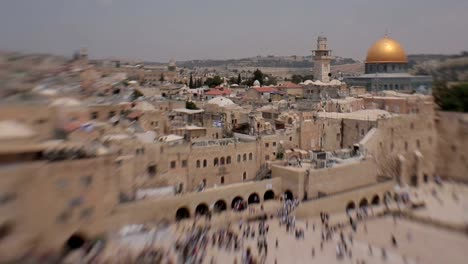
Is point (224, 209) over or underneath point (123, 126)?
underneath

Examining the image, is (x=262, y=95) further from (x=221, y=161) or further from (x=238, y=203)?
(x=238, y=203)

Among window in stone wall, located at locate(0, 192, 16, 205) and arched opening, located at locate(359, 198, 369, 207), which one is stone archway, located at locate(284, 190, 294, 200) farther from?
window in stone wall, located at locate(0, 192, 16, 205)

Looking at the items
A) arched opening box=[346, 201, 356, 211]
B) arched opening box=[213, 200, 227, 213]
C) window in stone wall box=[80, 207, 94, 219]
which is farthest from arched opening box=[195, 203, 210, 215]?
window in stone wall box=[80, 207, 94, 219]

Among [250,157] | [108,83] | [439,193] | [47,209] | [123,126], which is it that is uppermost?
[108,83]

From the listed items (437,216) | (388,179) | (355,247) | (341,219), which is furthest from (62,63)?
(388,179)

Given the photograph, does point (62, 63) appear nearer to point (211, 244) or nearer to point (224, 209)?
point (211, 244)

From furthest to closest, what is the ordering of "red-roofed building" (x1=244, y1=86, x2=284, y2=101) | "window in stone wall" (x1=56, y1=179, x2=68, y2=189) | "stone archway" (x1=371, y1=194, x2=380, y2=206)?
"red-roofed building" (x1=244, y1=86, x2=284, y2=101) < "stone archway" (x1=371, y1=194, x2=380, y2=206) < "window in stone wall" (x1=56, y1=179, x2=68, y2=189)
